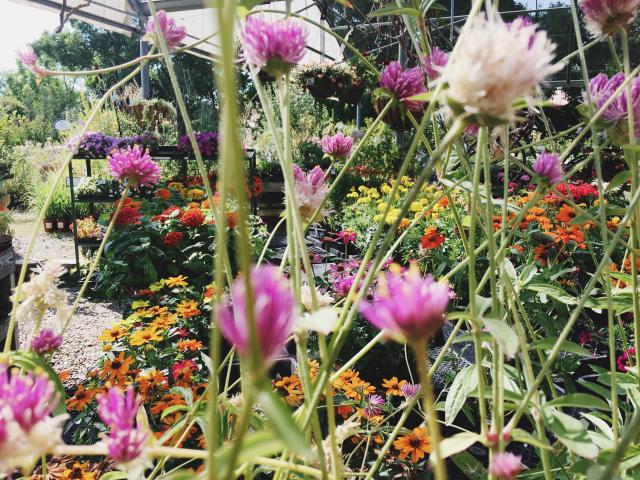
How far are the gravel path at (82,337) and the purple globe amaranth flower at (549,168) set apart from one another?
199cm

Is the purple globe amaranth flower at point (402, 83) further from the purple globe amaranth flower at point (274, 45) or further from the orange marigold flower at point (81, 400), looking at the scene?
the orange marigold flower at point (81, 400)

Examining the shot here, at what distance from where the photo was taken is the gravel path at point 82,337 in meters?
2.33

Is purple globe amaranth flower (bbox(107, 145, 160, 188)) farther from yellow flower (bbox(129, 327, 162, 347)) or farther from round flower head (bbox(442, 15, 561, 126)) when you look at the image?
yellow flower (bbox(129, 327, 162, 347))

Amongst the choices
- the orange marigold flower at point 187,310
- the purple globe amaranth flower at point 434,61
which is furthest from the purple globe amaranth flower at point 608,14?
the orange marigold flower at point 187,310

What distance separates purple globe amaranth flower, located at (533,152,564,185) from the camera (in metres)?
0.57

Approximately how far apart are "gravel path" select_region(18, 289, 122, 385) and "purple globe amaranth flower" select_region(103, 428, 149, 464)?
2030mm

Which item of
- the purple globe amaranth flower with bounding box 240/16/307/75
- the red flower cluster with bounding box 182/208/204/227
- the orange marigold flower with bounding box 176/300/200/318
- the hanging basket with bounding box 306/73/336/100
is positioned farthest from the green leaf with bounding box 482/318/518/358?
the hanging basket with bounding box 306/73/336/100

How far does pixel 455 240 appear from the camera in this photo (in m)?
2.27

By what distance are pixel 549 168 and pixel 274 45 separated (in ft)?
1.10

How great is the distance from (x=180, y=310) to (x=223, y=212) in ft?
4.81

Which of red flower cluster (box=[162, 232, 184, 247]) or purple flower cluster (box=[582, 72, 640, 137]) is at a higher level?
purple flower cluster (box=[582, 72, 640, 137])

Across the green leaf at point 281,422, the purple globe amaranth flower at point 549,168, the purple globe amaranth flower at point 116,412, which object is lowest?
the purple globe amaranth flower at point 116,412

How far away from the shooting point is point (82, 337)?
269 cm

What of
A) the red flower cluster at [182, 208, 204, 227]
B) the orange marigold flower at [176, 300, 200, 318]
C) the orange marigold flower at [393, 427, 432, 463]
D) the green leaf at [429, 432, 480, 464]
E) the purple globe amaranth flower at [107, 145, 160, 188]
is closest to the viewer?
the green leaf at [429, 432, 480, 464]
